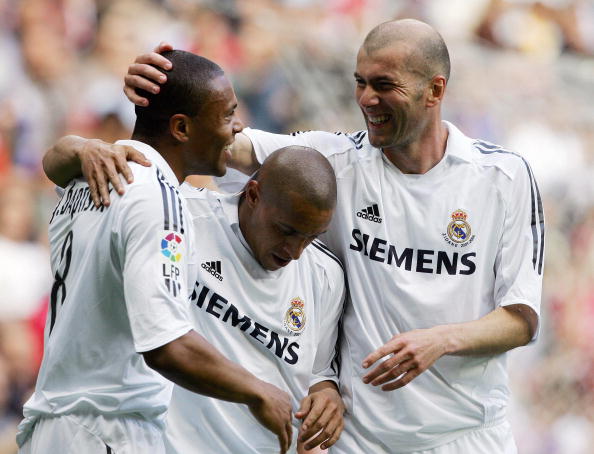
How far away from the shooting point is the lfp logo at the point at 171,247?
95.7 inches

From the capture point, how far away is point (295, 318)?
336 cm

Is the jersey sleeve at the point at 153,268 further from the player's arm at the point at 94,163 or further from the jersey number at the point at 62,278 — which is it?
Answer: the jersey number at the point at 62,278

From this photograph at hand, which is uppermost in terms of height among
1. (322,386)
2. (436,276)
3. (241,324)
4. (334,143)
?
(334,143)

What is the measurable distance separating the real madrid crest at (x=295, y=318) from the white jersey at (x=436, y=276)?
23cm

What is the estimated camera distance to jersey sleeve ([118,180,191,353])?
2.40 meters

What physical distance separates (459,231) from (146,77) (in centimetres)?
→ 132

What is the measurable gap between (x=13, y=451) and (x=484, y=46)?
6.01 m

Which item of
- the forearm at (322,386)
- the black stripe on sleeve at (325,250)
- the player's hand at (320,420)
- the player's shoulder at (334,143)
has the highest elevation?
the player's shoulder at (334,143)

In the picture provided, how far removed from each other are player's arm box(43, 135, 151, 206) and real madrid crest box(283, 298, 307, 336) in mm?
916

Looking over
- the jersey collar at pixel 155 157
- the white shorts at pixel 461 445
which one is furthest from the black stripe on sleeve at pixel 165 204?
the white shorts at pixel 461 445

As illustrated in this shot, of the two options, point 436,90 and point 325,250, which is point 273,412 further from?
point 436,90

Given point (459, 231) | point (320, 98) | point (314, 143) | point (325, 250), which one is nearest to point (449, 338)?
point (459, 231)

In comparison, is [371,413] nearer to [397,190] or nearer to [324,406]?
[324,406]

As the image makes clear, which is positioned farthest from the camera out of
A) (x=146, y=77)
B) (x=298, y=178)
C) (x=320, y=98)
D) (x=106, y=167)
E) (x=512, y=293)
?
(x=320, y=98)
